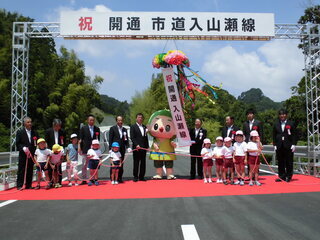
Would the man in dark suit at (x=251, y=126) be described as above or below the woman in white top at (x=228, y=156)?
above

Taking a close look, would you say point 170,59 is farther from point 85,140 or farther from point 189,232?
point 189,232

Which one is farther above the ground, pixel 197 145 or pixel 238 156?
pixel 197 145

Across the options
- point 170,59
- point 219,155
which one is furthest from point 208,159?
point 170,59

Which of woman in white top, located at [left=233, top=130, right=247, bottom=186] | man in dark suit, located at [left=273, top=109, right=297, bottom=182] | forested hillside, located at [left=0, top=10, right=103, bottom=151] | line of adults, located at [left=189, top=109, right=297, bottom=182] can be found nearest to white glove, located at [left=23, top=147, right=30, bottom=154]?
line of adults, located at [left=189, top=109, right=297, bottom=182]

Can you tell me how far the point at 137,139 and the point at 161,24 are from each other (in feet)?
13.7

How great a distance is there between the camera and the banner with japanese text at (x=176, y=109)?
27.0 ft

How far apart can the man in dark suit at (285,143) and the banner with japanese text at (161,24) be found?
363cm

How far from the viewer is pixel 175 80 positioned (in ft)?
27.8

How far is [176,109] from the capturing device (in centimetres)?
830

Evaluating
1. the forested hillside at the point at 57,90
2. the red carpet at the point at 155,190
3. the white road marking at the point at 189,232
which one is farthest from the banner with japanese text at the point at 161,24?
the forested hillside at the point at 57,90

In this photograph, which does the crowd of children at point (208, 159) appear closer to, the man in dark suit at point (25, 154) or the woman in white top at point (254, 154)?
the woman in white top at point (254, 154)

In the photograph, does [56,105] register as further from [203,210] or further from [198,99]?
[203,210]

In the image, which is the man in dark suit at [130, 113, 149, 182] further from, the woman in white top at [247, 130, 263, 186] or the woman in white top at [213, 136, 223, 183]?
the woman in white top at [247, 130, 263, 186]

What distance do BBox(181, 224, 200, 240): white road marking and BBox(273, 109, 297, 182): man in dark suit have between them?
4.85m
